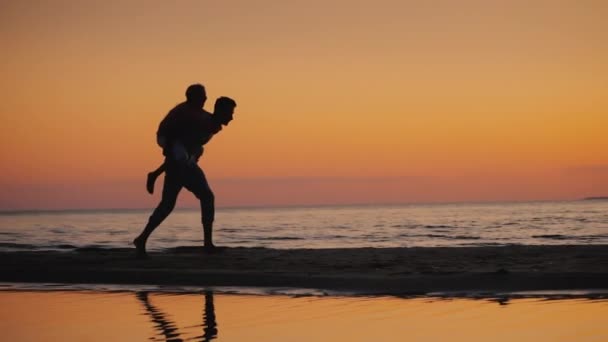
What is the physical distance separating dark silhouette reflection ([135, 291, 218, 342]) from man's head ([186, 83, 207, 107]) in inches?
166

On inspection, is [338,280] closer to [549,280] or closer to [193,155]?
[549,280]

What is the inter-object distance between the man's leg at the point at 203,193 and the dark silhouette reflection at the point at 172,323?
3.74 meters

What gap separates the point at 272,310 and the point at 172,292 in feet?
5.26

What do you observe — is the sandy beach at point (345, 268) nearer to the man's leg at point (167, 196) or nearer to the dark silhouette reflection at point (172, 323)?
the man's leg at point (167, 196)

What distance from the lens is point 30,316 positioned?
605 cm

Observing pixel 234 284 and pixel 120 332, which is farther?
pixel 234 284

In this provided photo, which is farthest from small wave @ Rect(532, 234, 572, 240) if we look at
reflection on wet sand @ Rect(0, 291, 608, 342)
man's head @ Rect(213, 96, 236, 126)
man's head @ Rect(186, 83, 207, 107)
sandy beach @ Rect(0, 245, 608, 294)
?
reflection on wet sand @ Rect(0, 291, 608, 342)

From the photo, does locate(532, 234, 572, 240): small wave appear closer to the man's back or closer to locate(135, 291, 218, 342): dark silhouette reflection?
the man's back

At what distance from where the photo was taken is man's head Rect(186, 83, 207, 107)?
10.6 metres

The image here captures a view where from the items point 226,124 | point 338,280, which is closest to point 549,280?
point 338,280

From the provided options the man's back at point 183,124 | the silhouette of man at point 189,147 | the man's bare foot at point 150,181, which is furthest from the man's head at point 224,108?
the man's bare foot at point 150,181

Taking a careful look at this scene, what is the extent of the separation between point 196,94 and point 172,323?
5.60m

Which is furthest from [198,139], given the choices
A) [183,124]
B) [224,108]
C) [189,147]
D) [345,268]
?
[345,268]

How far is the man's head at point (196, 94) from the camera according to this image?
34.9ft
